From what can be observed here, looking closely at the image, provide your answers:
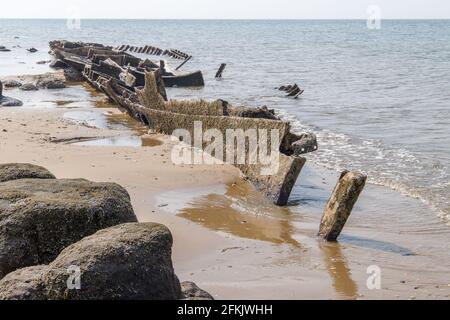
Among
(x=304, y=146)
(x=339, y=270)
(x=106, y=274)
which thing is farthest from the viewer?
(x=304, y=146)

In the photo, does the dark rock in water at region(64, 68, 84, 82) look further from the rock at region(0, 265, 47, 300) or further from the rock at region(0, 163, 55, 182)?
the rock at region(0, 265, 47, 300)

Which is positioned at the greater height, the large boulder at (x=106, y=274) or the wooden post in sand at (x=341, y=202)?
the large boulder at (x=106, y=274)

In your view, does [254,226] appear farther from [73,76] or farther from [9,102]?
[73,76]

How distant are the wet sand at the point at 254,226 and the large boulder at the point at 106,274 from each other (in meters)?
1.53

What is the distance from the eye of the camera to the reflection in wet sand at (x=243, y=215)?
761 centimetres

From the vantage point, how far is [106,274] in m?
4.02

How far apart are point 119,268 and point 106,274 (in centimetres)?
10

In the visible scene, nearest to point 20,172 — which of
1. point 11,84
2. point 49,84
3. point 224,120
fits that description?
point 224,120

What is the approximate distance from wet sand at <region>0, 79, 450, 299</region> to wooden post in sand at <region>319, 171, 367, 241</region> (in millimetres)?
192

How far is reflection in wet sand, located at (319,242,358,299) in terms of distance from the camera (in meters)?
5.81

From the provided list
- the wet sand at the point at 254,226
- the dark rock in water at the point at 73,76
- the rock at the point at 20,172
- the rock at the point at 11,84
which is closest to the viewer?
the wet sand at the point at 254,226

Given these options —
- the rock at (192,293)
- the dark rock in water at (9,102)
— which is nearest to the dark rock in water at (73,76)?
the dark rock in water at (9,102)

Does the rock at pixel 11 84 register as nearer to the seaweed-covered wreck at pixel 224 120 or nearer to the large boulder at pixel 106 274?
Answer: the seaweed-covered wreck at pixel 224 120
